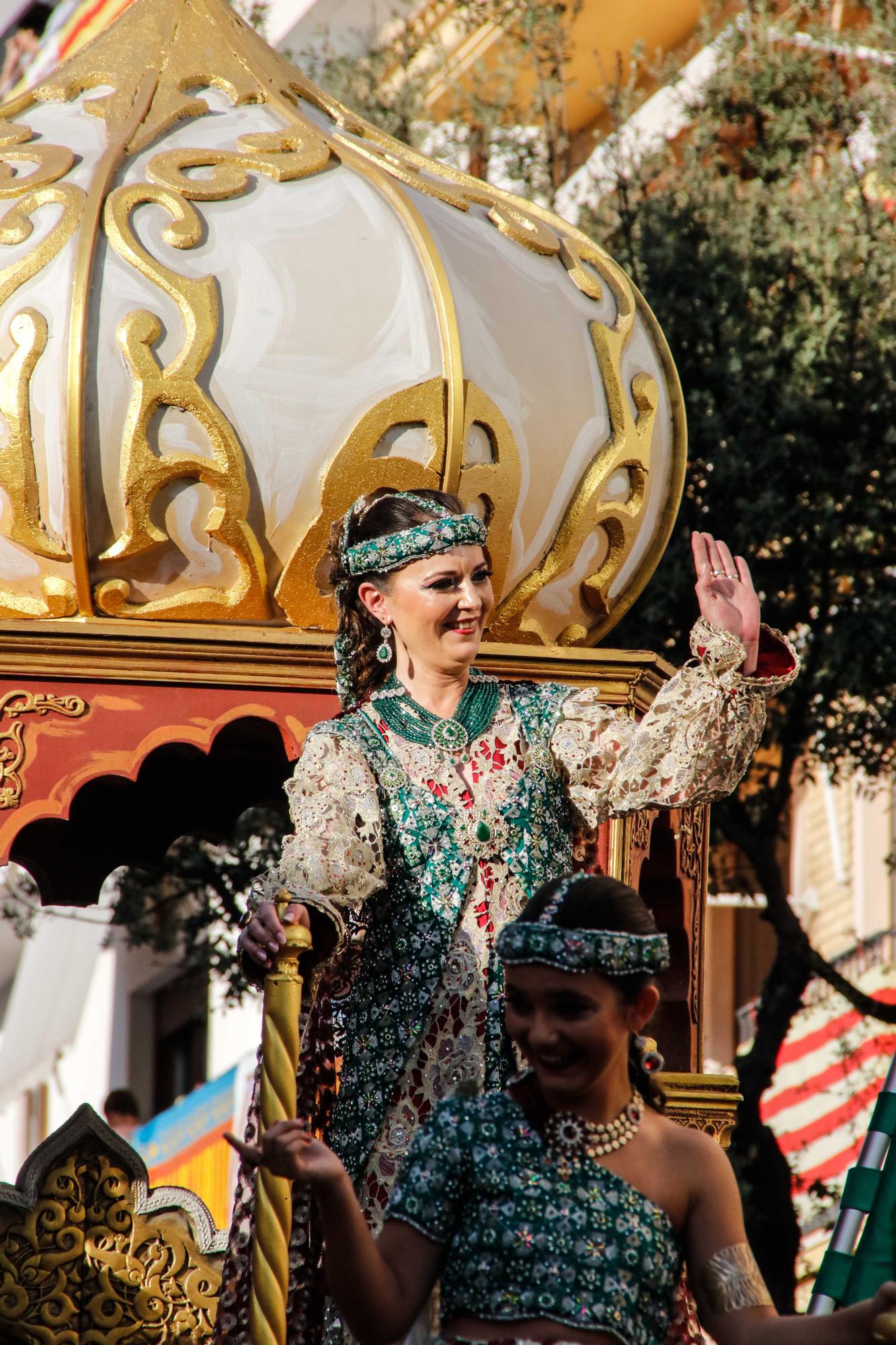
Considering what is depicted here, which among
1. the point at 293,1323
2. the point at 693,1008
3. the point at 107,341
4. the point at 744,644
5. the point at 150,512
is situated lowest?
the point at 293,1323

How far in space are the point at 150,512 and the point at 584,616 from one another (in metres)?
1.16

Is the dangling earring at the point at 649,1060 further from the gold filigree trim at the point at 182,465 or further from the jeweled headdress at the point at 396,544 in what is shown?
the gold filigree trim at the point at 182,465

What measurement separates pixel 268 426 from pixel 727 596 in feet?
5.01

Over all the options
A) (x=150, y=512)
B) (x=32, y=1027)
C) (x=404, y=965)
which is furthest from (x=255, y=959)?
(x=32, y=1027)

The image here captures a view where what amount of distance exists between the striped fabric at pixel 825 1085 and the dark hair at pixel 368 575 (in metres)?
9.08

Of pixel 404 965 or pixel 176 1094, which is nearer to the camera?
pixel 404 965

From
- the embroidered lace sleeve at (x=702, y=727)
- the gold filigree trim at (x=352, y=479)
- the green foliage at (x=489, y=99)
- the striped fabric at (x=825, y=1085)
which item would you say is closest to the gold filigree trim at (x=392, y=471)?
the gold filigree trim at (x=352, y=479)

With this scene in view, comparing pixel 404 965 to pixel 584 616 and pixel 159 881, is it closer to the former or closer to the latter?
pixel 584 616

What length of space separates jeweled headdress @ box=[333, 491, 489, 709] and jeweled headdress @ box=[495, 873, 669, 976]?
1319mm

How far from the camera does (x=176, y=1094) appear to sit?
21828 mm

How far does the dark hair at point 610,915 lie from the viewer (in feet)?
10.5

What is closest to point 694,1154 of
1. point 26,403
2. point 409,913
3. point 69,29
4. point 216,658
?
point 409,913

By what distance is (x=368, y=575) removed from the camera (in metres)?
4.51

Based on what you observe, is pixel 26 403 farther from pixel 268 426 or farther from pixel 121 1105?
pixel 121 1105
